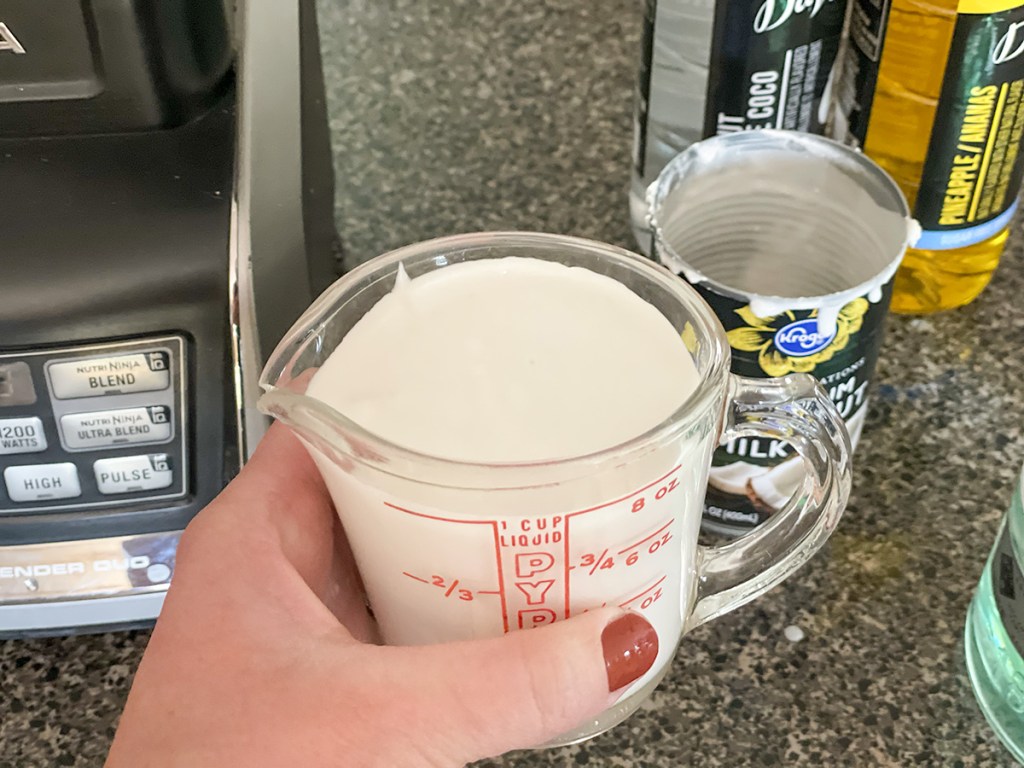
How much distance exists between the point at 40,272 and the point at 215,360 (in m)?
0.08

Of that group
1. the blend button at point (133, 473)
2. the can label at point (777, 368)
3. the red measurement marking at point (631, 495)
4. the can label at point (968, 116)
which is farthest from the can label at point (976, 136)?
the blend button at point (133, 473)

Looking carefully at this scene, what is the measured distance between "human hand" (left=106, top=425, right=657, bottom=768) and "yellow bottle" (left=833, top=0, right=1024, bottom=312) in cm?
33

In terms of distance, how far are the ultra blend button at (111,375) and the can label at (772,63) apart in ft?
1.00

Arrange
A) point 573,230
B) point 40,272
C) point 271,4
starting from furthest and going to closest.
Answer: point 573,230
point 271,4
point 40,272

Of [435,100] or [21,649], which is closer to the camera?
[21,649]

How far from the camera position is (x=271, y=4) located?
0.57 meters

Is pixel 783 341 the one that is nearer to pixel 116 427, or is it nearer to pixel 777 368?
pixel 777 368

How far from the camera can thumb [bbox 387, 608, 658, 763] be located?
13.9 inches

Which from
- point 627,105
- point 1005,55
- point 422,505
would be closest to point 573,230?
point 627,105

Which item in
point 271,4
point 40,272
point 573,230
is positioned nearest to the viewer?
point 40,272

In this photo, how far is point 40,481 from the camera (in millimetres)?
474

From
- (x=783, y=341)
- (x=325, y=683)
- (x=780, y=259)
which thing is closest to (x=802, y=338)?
(x=783, y=341)

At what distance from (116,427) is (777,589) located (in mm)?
310

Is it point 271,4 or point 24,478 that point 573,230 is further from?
point 24,478
